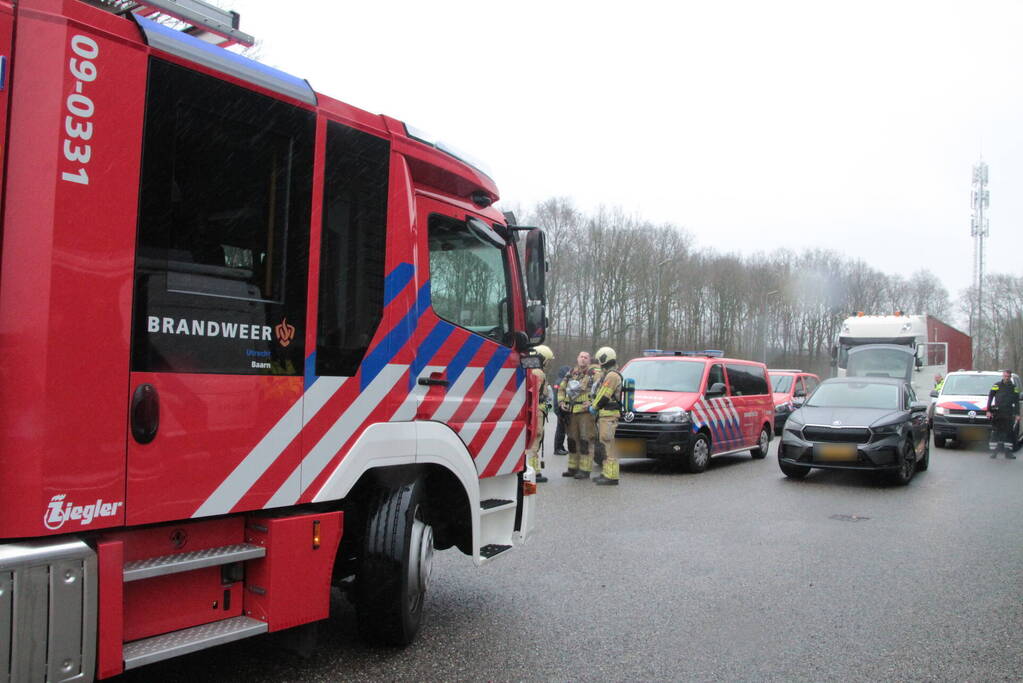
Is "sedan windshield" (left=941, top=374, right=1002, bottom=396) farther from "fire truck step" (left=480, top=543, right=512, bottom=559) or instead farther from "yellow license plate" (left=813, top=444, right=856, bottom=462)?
"fire truck step" (left=480, top=543, right=512, bottom=559)

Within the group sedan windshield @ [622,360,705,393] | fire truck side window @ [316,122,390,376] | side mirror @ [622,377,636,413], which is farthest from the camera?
sedan windshield @ [622,360,705,393]

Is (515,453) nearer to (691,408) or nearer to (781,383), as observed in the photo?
(691,408)

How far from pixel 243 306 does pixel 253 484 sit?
2.52ft

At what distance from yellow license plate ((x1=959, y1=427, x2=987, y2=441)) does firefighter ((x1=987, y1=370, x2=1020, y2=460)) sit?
1.64 metres

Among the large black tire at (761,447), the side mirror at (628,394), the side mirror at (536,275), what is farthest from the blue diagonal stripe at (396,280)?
the large black tire at (761,447)

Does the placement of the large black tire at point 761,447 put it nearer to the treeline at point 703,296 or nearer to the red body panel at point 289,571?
A: the red body panel at point 289,571

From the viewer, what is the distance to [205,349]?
3.35 metres

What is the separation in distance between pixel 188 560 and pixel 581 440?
344 inches

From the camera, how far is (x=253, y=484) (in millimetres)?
3584

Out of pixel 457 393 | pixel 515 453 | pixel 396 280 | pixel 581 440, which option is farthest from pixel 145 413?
pixel 581 440

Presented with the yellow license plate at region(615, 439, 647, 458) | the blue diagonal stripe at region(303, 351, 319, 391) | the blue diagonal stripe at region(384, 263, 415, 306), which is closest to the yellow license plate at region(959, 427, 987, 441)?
the yellow license plate at region(615, 439, 647, 458)

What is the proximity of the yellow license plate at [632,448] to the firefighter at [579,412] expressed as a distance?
0.82m

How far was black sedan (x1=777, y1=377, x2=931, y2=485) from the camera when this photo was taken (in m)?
11.2

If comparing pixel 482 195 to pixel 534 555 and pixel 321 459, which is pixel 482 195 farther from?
pixel 534 555
